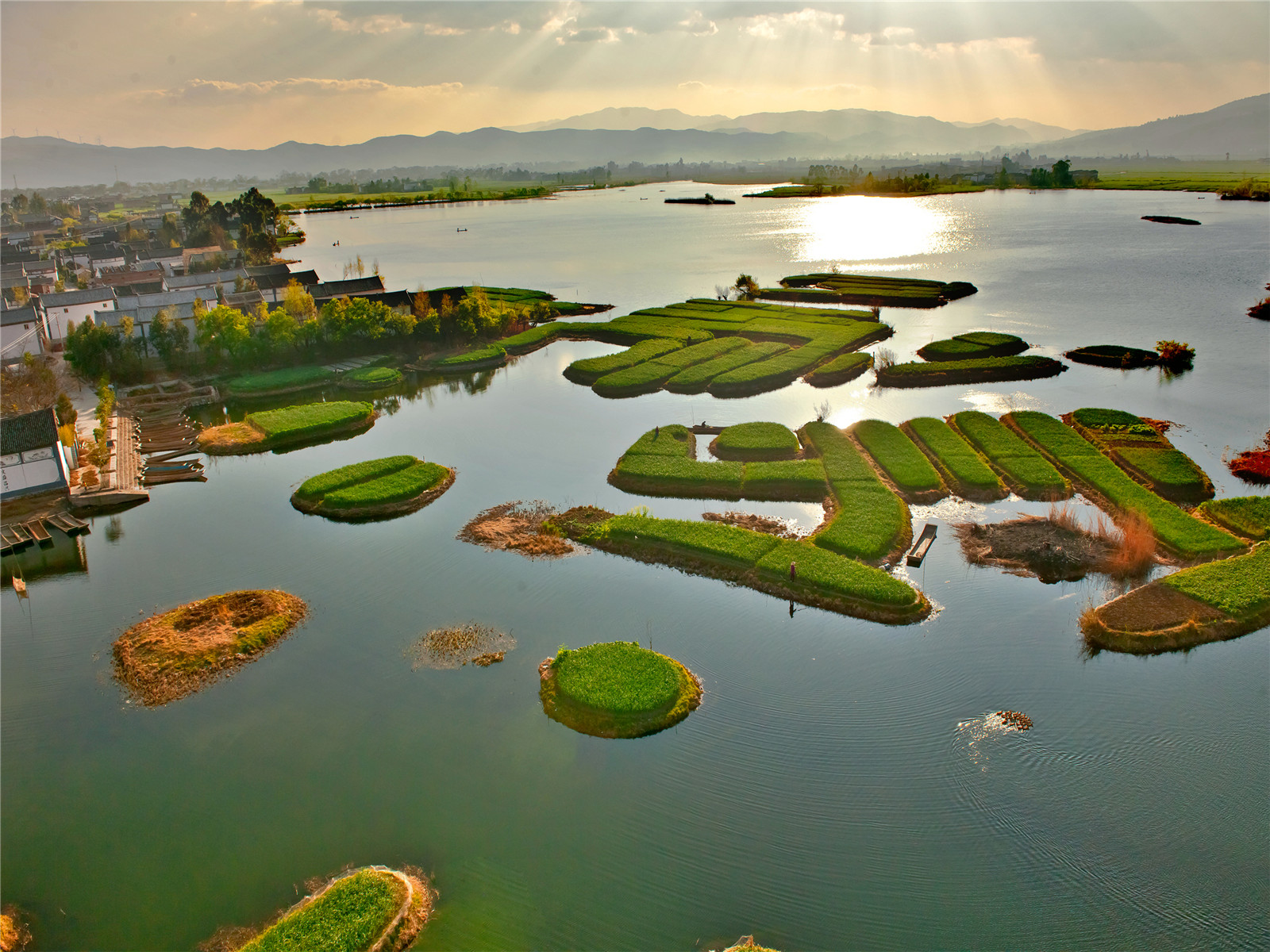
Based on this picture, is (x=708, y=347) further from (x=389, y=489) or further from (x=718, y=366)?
(x=389, y=489)

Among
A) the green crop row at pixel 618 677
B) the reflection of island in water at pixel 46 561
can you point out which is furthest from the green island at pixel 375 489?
the green crop row at pixel 618 677

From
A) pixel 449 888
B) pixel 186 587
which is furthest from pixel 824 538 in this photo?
pixel 186 587

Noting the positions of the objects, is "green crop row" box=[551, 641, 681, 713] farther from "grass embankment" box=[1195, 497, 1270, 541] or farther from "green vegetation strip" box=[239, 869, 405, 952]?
"grass embankment" box=[1195, 497, 1270, 541]

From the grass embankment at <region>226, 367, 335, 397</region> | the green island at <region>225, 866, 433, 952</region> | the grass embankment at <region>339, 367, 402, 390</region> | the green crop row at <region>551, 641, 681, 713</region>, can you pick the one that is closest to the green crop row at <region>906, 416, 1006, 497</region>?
the green crop row at <region>551, 641, 681, 713</region>

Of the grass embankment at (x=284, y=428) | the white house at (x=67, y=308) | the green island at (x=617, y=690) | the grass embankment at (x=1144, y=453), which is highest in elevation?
the white house at (x=67, y=308)

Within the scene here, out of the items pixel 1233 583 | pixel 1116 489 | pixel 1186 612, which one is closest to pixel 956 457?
pixel 1116 489

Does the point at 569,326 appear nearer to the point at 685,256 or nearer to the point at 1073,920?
the point at 685,256

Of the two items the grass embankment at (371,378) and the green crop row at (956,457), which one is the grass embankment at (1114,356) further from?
the grass embankment at (371,378)
